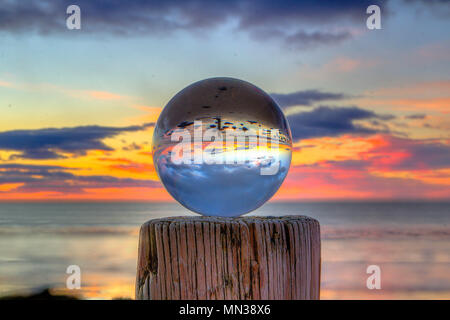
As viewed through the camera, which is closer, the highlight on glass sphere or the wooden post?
the wooden post

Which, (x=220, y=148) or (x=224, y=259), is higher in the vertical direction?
(x=220, y=148)

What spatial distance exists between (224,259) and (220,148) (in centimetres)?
61

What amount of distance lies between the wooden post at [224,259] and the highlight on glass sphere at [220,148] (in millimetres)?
290

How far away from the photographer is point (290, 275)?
6.79 ft

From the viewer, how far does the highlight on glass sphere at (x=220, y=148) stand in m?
2.31

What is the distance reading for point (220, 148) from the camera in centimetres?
232

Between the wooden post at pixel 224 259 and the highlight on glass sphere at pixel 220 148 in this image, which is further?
the highlight on glass sphere at pixel 220 148

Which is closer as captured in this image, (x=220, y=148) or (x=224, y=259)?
(x=224, y=259)

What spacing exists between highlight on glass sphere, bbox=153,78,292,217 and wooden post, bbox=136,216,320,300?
0.29m

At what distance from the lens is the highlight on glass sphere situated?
2314mm

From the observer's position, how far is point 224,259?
198 centimetres

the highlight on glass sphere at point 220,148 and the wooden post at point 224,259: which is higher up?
the highlight on glass sphere at point 220,148

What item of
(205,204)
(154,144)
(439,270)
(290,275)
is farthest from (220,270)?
(439,270)

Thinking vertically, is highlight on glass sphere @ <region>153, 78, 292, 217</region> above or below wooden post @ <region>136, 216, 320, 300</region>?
above
